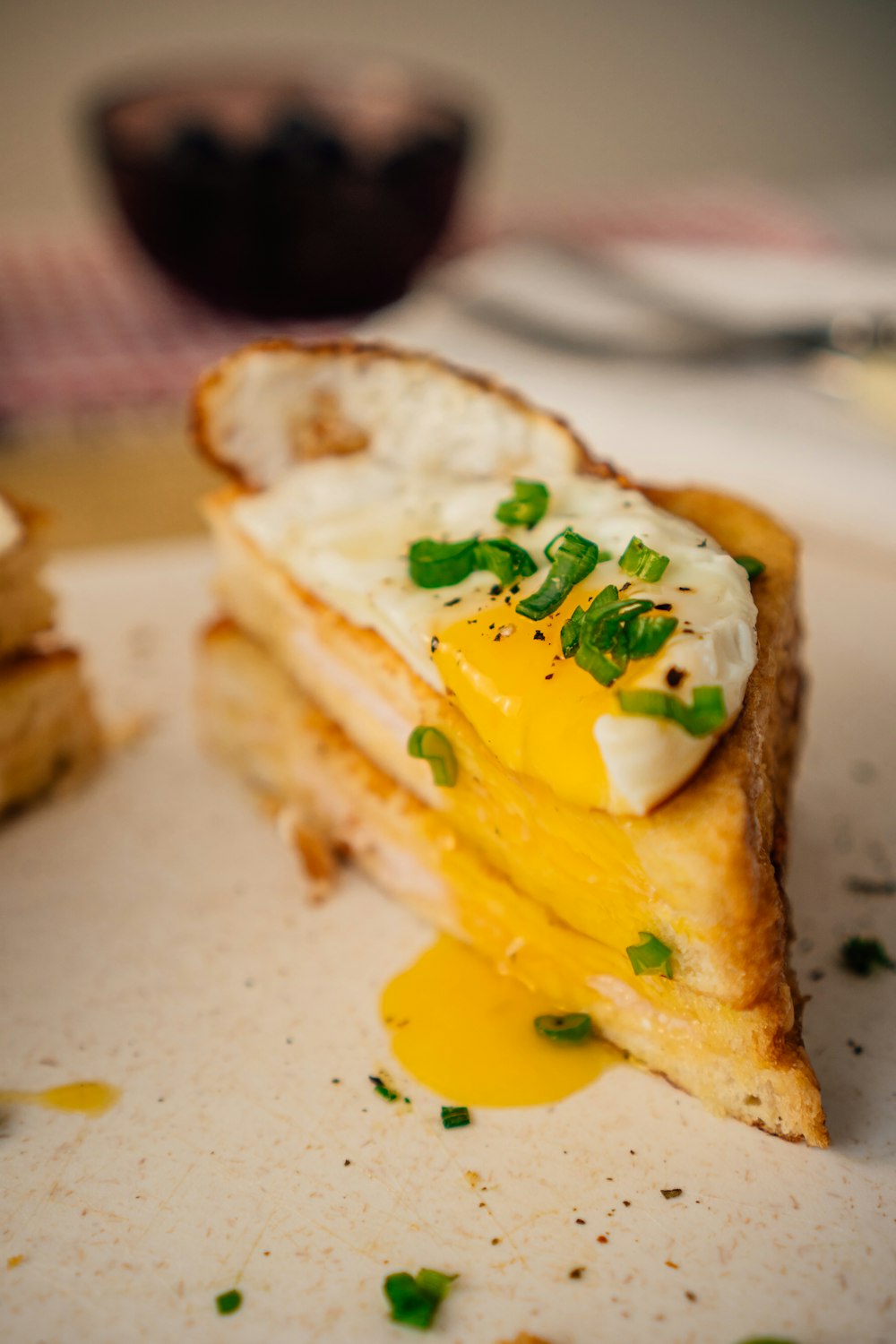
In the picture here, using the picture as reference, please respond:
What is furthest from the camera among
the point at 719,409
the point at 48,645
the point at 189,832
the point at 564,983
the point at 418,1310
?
the point at 719,409

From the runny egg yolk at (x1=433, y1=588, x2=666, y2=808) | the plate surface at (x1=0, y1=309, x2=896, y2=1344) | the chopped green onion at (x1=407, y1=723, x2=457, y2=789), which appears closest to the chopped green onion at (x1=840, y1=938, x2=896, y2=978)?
the plate surface at (x1=0, y1=309, x2=896, y2=1344)

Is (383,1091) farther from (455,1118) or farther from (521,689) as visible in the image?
(521,689)

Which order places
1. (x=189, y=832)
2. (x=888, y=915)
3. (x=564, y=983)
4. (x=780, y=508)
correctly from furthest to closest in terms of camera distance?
(x=780, y=508)
(x=189, y=832)
(x=888, y=915)
(x=564, y=983)

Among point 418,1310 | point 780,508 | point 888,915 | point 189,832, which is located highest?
point 780,508

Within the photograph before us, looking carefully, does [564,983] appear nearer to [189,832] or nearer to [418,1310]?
[418,1310]

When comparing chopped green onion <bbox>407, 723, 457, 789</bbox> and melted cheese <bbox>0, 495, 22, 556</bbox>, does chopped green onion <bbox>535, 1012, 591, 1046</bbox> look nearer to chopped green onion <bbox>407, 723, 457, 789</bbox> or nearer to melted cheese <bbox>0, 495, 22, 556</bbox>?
chopped green onion <bbox>407, 723, 457, 789</bbox>

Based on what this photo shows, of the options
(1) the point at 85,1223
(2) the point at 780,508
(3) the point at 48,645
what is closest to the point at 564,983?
(1) the point at 85,1223
